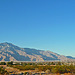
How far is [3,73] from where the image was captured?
162 feet

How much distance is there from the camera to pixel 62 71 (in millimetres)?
63062

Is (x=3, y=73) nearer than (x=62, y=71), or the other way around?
(x=3, y=73)

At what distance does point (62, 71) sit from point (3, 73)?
2542cm
